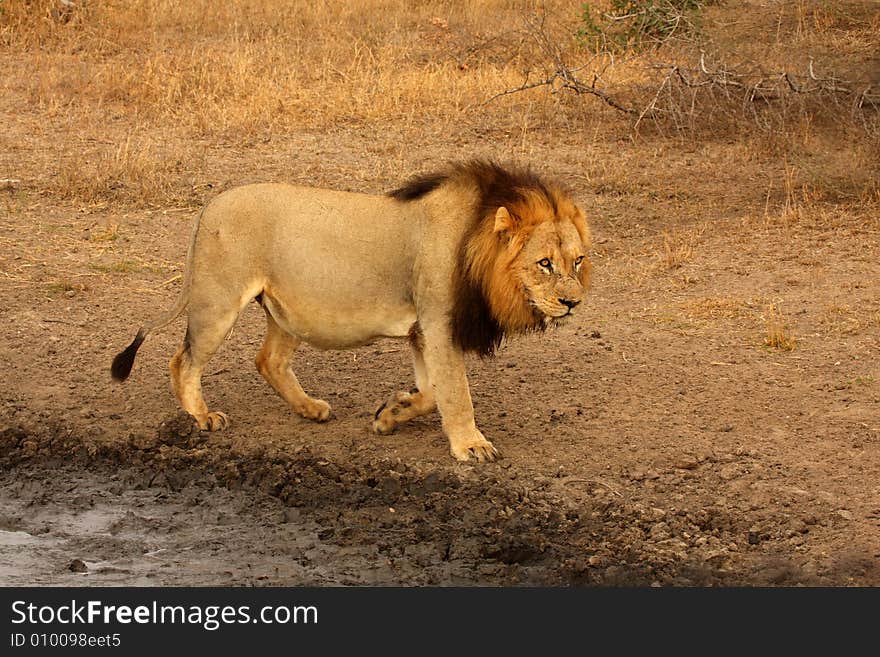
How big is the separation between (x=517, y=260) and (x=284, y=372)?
1473mm

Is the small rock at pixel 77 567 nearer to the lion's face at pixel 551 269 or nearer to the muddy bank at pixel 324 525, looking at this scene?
the muddy bank at pixel 324 525

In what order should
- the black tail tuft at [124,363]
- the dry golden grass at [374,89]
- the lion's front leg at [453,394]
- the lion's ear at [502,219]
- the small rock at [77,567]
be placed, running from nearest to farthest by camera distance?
the small rock at [77,567] → the lion's ear at [502,219] → the lion's front leg at [453,394] → the black tail tuft at [124,363] → the dry golden grass at [374,89]

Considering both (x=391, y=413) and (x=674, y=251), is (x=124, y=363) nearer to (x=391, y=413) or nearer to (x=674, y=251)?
(x=391, y=413)

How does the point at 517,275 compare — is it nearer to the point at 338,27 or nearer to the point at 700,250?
the point at 700,250

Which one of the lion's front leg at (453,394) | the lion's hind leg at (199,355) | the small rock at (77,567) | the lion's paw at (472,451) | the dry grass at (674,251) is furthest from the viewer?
the dry grass at (674,251)

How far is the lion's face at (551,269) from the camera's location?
219 inches

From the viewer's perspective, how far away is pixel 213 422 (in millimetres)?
6438

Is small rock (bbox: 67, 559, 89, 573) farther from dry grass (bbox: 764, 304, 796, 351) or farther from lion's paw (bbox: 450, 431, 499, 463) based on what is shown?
dry grass (bbox: 764, 304, 796, 351)

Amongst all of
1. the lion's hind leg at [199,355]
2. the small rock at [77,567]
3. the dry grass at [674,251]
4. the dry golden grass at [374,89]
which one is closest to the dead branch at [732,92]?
the dry golden grass at [374,89]

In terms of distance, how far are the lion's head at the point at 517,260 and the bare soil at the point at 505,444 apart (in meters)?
0.67

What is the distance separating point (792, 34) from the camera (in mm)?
12578

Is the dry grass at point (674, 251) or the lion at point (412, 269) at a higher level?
the lion at point (412, 269)

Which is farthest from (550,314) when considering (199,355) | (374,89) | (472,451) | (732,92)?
(374,89)

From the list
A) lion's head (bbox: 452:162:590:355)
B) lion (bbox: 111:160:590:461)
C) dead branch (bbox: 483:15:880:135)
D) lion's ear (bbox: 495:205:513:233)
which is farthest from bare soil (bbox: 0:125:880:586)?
dead branch (bbox: 483:15:880:135)
